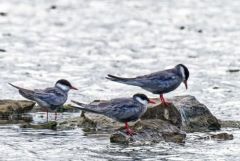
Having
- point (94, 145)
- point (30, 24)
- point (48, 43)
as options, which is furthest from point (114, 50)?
point (94, 145)

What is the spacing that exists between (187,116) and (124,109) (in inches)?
63.1

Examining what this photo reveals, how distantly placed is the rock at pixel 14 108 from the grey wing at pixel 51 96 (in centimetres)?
45

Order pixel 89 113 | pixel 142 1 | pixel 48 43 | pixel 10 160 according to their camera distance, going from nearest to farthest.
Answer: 1. pixel 10 160
2. pixel 89 113
3. pixel 48 43
4. pixel 142 1

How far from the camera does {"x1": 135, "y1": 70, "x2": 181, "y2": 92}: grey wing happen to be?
15.3 meters

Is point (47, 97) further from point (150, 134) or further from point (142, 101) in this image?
point (150, 134)

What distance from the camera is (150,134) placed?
13.8 metres

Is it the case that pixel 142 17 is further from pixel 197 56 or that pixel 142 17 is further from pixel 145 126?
pixel 145 126

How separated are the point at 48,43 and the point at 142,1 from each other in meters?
9.74

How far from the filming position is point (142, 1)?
3444 cm

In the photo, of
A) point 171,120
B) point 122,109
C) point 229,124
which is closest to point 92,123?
point 122,109

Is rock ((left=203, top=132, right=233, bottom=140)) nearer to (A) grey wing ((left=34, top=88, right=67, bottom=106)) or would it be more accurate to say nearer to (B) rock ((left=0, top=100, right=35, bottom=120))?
(A) grey wing ((left=34, top=88, right=67, bottom=106))

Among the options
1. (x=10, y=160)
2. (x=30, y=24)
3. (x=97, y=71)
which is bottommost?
(x=10, y=160)

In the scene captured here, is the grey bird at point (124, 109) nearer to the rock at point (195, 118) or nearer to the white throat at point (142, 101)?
the white throat at point (142, 101)

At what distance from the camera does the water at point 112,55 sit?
13172 mm
